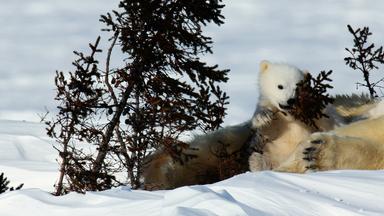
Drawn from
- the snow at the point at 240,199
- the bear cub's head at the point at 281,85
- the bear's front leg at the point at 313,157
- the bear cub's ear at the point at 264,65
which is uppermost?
the bear cub's ear at the point at 264,65

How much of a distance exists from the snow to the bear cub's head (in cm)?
375

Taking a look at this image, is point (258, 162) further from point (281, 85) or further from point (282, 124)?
point (281, 85)

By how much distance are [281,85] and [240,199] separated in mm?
4692

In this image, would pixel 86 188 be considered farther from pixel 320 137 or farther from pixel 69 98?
pixel 320 137

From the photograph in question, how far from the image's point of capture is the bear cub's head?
835 cm

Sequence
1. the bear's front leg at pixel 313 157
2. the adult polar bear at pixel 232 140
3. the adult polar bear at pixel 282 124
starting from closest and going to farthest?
the bear's front leg at pixel 313 157 < the adult polar bear at pixel 232 140 < the adult polar bear at pixel 282 124

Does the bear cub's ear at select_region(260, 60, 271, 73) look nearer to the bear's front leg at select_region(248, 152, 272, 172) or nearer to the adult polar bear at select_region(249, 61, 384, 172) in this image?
the adult polar bear at select_region(249, 61, 384, 172)

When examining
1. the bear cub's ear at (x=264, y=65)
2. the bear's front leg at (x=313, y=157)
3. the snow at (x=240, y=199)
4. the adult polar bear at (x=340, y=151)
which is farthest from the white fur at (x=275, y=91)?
the snow at (x=240, y=199)

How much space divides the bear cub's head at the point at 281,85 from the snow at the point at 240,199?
375 cm

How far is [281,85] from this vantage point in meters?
8.38

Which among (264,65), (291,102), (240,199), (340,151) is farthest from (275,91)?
(240,199)

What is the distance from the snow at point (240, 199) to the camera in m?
3.62

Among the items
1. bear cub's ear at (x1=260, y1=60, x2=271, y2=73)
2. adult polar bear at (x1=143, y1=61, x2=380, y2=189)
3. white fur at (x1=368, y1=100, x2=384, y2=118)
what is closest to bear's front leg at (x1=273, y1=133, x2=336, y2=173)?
adult polar bear at (x1=143, y1=61, x2=380, y2=189)

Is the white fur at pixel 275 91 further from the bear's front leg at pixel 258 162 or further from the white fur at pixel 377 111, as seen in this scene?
the white fur at pixel 377 111
